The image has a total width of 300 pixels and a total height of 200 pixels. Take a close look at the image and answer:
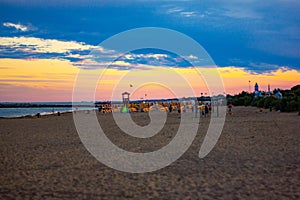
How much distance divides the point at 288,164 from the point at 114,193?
417 cm

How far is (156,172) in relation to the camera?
840 centimetres

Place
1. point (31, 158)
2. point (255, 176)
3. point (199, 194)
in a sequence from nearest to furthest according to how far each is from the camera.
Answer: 1. point (199, 194)
2. point (255, 176)
3. point (31, 158)

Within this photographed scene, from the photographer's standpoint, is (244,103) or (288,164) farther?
(244,103)

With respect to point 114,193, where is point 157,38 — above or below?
above

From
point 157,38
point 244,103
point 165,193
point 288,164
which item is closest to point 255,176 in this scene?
point 288,164

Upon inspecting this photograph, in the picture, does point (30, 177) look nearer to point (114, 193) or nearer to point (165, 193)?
point (114, 193)

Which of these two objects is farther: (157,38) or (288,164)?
(157,38)

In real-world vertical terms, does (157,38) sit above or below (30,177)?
above

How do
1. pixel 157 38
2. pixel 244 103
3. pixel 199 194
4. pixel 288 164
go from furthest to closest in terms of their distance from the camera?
pixel 244 103 → pixel 157 38 → pixel 288 164 → pixel 199 194

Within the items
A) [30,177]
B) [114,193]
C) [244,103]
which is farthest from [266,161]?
[244,103]

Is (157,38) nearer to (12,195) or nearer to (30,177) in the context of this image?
(30,177)

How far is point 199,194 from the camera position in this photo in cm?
637

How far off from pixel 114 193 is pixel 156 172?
197cm

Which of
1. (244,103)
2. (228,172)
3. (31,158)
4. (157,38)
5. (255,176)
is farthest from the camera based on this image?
(244,103)
